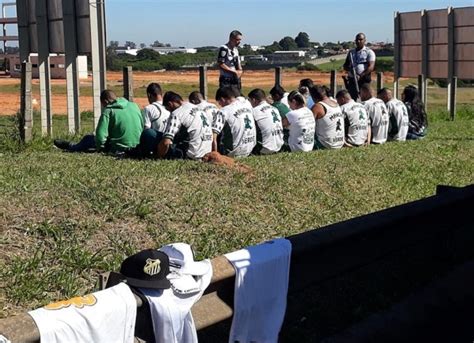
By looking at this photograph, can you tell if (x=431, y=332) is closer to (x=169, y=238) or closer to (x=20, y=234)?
(x=169, y=238)

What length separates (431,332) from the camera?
19.5 feet

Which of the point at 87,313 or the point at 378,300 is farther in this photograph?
the point at 378,300

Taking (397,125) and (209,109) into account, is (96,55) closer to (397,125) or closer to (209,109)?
(209,109)

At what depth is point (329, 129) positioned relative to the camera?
14172mm

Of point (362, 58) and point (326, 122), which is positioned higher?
point (362, 58)

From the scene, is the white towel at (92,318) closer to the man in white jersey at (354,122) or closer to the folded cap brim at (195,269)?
the folded cap brim at (195,269)

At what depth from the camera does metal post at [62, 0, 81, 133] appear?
17.0 meters

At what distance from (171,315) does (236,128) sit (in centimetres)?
841

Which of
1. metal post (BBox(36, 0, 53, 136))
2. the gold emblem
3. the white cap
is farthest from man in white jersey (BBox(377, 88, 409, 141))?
the gold emblem

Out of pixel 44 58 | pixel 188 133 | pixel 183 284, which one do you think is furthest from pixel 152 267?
pixel 44 58

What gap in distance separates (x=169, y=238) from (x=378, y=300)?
5.21 feet

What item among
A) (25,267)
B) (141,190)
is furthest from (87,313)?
(141,190)

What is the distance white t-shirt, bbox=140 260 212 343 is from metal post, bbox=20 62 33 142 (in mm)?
9663

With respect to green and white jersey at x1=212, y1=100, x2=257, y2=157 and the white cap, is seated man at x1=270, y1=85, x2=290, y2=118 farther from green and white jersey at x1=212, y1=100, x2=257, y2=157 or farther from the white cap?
the white cap
